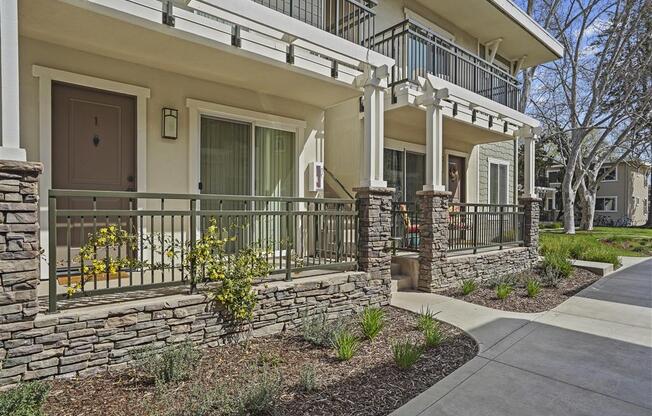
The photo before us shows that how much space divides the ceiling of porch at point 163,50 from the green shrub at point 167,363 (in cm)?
341

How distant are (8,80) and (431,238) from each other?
5956mm

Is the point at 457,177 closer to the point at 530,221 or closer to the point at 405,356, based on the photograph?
the point at 530,221

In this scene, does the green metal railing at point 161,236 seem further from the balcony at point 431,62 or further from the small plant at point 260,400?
the balcony at point 431,62

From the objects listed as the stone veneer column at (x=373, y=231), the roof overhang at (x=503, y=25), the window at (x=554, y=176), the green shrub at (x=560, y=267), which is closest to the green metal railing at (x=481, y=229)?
the green shrub at (x=560, y=267)

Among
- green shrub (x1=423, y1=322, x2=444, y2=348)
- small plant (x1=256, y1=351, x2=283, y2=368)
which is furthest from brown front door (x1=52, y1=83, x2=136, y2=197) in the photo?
green shrub (x1=423, y1=322, x2=444, y2=348)

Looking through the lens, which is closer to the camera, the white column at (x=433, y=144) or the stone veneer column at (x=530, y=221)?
the white column at (x=433, y=144)

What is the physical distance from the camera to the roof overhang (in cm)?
920

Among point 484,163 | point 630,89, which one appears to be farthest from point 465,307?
point 630,89

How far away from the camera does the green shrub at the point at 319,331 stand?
408 cm

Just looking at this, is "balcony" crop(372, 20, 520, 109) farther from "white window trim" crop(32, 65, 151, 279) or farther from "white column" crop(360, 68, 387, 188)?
"white window trim" crop(32, 65, 151, 279)

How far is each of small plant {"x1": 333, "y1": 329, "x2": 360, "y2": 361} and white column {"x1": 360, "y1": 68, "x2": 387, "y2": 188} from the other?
246 centimetres

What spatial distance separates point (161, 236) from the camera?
3955 mm

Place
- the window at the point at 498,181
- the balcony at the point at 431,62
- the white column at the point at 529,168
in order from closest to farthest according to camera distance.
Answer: the balcony at the point at 431,62 → the white column at the point at 529,168 → the window at the point at 498,181

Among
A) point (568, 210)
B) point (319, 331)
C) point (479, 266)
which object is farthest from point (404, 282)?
point (568, 210)
